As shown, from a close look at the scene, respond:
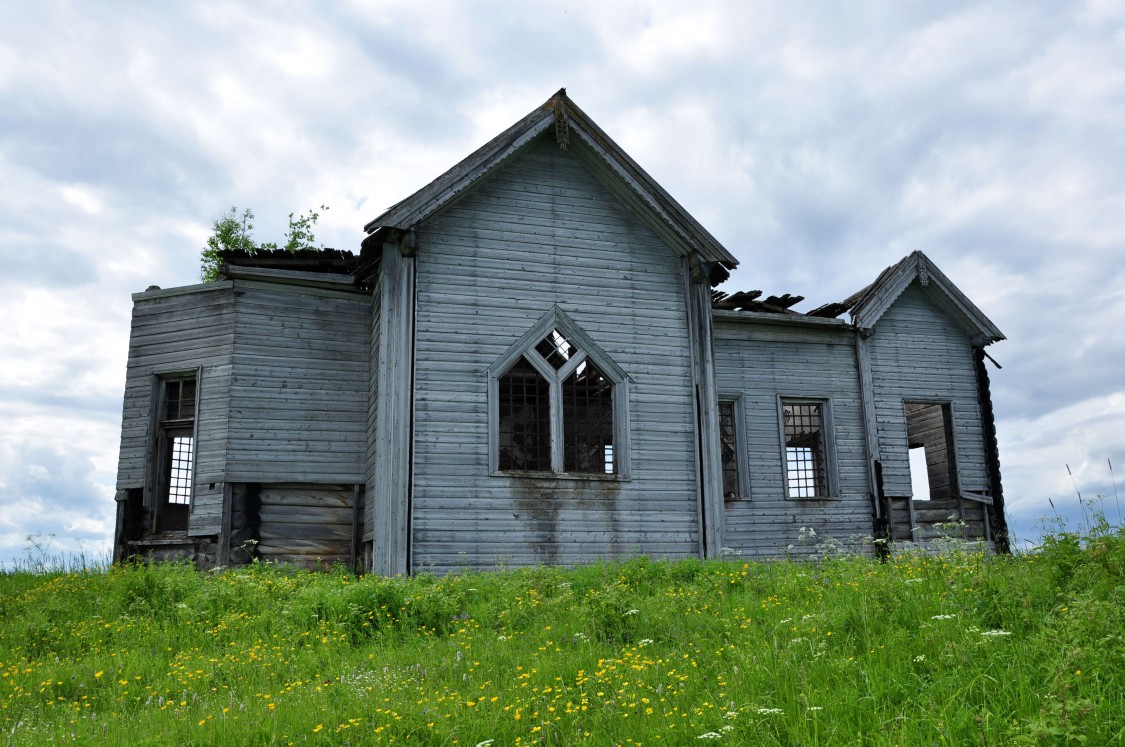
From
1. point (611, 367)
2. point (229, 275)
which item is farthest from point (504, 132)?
point (229, 275)

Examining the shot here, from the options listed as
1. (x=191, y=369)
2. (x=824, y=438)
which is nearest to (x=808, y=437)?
(x=824, y=438)

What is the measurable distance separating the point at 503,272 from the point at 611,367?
244 centimetres

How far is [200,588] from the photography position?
1115 centimetres

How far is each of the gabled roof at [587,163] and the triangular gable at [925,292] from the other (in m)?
5.60

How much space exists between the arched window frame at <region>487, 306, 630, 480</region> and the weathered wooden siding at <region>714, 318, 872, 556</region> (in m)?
4.34

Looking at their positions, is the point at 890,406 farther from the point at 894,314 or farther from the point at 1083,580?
the point at 1083,580

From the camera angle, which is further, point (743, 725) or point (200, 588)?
point (200, 588)

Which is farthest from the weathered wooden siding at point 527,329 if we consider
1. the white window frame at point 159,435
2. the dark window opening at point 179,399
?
the dark window opening at point 179,399

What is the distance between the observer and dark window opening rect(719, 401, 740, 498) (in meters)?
18.3

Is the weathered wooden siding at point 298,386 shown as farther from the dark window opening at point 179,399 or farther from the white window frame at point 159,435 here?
the dark window opening at point 179,399

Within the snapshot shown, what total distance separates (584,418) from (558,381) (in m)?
0.80

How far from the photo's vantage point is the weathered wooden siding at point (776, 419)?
59.0 ft

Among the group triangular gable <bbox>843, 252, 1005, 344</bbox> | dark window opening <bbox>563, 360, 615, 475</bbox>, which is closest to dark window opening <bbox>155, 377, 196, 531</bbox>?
dark window opening <bbox>563, 360, 615, 475</bbox>

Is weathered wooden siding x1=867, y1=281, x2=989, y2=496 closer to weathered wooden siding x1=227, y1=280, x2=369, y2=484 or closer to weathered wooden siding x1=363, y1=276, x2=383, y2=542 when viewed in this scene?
weathered wooden siding x1=363, y1=276, x2=383, y2=542
